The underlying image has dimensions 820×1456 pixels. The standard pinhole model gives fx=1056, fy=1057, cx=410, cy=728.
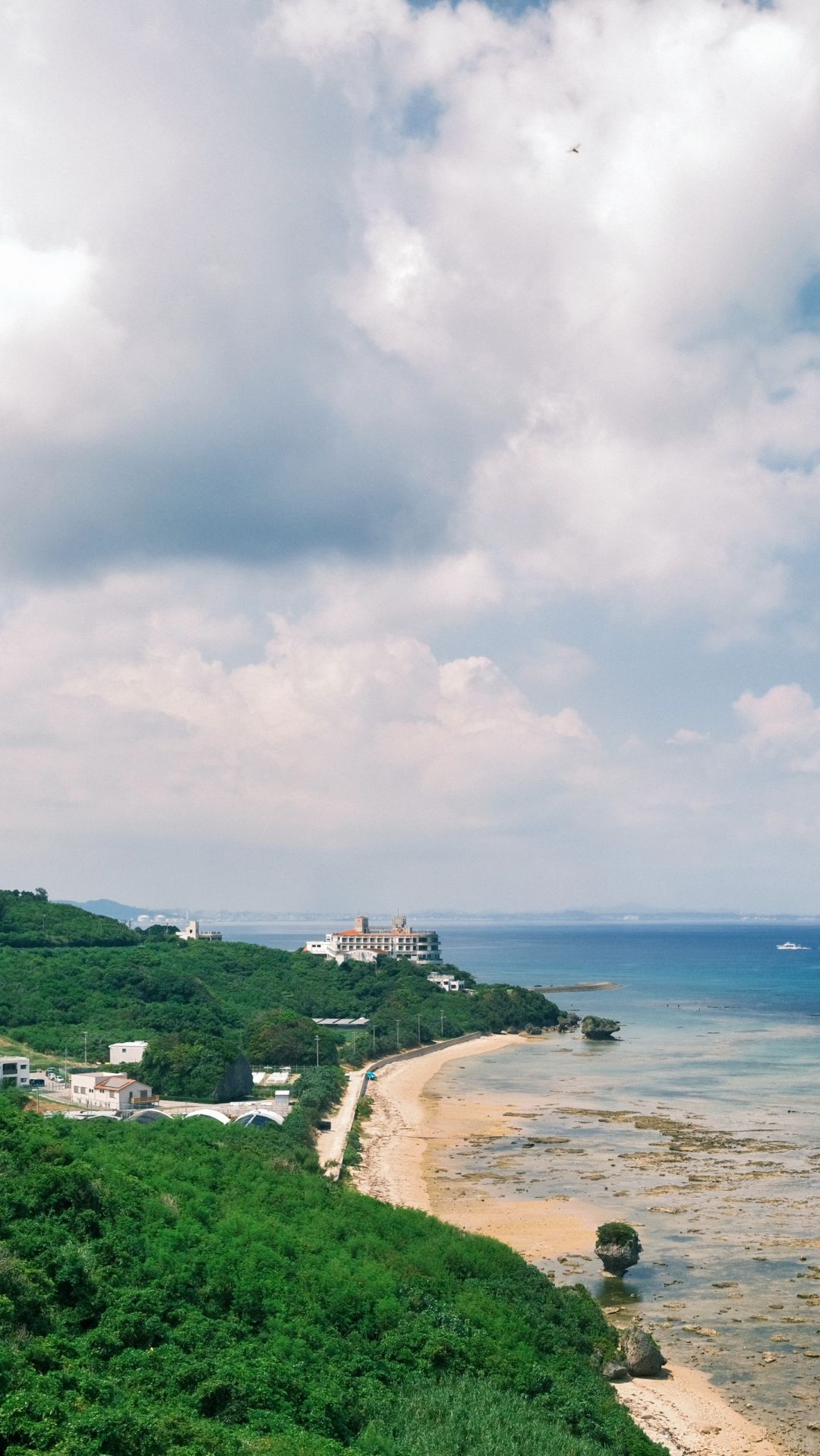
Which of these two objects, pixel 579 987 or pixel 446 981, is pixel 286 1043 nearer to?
pixel 446 981

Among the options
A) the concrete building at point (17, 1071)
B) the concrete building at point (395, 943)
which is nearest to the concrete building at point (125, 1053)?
the concrete building at point (17, 1071)

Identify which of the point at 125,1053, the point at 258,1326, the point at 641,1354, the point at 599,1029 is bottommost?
the point at 599,1029

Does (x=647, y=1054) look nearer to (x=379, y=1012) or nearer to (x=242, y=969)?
(x=379, y=1012)

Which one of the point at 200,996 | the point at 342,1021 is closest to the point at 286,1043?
the point at 200,996

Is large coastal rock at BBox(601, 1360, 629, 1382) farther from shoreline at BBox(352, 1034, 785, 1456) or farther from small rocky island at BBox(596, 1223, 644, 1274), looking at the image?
small rocky island at BBox(596, 1223, 644, 1274)

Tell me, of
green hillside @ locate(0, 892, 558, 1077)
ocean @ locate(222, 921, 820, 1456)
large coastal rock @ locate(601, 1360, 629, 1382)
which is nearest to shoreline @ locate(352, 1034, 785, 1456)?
large coastal rock @ locate(601, 1360, 629, 1382)
